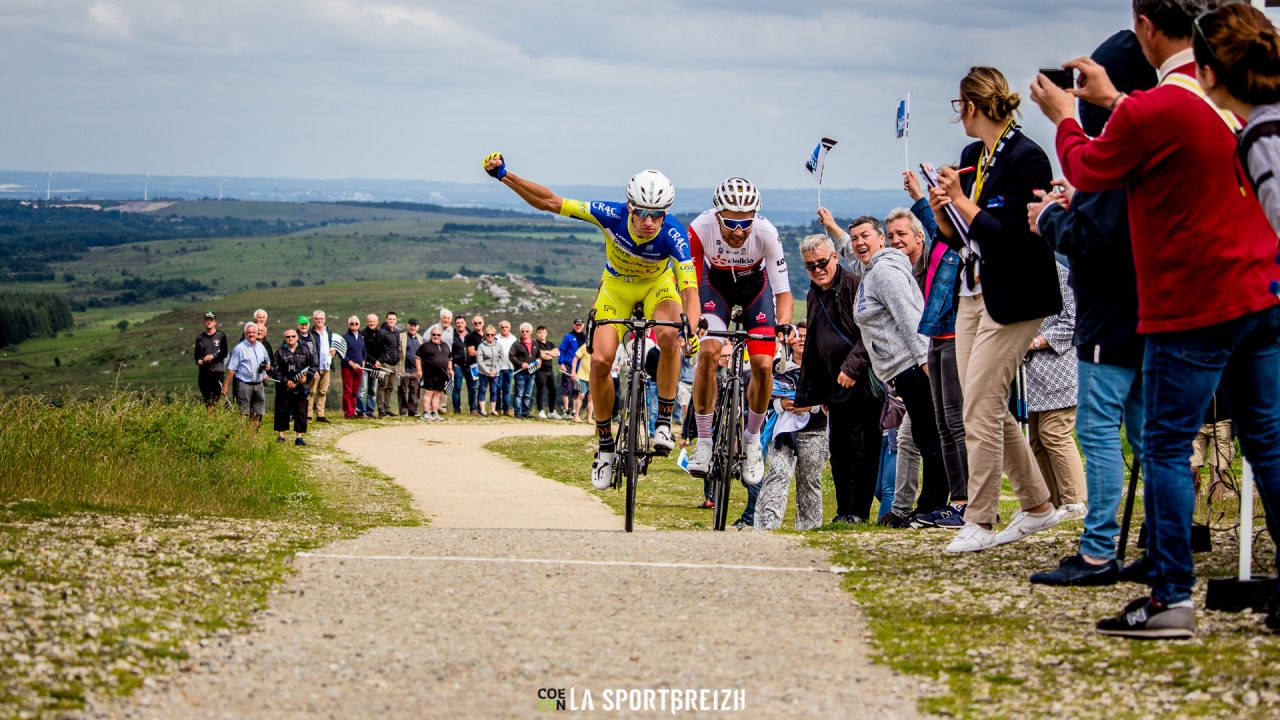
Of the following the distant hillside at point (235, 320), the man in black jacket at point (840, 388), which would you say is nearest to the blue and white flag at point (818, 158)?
the man in black jacket at point (840, 388)

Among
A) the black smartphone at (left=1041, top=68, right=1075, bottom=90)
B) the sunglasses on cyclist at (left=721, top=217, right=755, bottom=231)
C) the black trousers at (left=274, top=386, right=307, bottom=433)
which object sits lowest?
the black trousers at (left=274, top=386, right=307, bottom=433)

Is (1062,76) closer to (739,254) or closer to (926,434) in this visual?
(926,434)

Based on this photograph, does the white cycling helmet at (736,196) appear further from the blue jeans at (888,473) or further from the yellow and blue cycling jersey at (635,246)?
the blue jeans at (888,473)

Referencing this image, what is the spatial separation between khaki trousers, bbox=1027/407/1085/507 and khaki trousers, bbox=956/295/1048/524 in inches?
54.2

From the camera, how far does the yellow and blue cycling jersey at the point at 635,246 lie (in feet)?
36.9

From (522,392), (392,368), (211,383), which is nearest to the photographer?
(211,383)

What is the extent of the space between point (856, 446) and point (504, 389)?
2277 centimetres

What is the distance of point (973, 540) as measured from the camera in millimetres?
8266

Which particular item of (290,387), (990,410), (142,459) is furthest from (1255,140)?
(290,387)

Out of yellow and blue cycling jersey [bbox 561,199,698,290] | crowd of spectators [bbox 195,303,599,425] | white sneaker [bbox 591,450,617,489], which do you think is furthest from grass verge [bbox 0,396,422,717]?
crowd of spectators [bbox 195,303,599,425]

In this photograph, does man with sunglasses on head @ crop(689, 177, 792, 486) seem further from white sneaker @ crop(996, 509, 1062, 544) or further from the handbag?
white sneaker @ crop(996, 509, 1062, 544)

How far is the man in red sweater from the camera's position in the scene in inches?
227

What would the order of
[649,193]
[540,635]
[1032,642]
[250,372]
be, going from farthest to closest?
[250,372], [649,193], [540,635], [1032,642]

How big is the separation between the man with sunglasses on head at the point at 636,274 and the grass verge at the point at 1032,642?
112 inches
